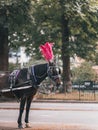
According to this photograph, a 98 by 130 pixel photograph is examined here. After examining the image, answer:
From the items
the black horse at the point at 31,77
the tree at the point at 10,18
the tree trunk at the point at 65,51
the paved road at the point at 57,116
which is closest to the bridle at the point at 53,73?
the black horse at the point at 31,77

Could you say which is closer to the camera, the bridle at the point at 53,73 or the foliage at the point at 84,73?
the bridle at the point at 53,73

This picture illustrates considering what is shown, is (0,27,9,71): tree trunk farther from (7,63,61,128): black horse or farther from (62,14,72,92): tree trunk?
(7,63,61,128): black horse

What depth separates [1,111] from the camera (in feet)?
73.6

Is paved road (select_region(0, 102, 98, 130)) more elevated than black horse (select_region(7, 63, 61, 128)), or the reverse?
black horse (select_region(7, 63, 61, 128))

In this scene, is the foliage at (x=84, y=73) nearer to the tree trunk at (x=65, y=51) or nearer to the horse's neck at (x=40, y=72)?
the tree trunk at (x=65, y=51)

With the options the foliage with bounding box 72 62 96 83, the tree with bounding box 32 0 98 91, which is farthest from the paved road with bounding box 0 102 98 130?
the foliage with bounding box 72 62 96 83

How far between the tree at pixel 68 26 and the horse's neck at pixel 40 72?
31173 mm

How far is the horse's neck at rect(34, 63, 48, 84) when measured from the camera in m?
12.8

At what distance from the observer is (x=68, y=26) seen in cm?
4869

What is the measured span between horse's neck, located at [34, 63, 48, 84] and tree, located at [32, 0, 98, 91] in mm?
31173

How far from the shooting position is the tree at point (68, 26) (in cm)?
4484

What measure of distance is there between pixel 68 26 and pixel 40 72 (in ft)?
118

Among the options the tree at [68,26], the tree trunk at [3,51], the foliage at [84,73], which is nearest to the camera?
the tree trunk at [3,51]

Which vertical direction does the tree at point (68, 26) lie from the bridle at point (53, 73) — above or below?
above
